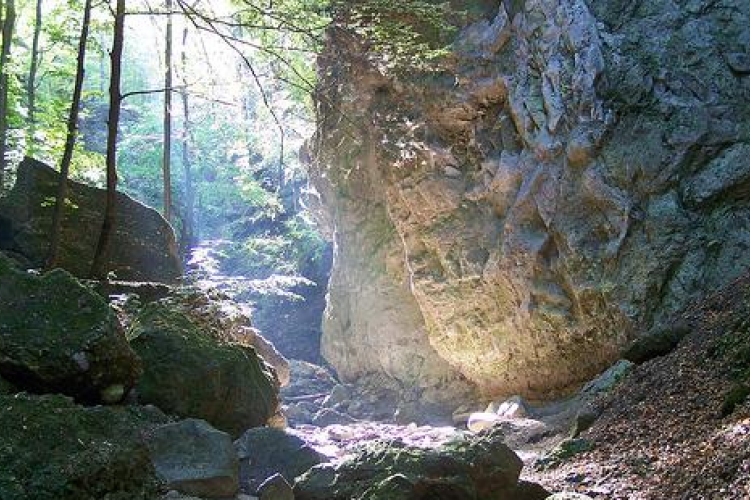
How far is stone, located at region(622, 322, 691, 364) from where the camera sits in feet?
26.6

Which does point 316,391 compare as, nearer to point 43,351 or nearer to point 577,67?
point 577,67

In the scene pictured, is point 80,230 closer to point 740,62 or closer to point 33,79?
point 33,79

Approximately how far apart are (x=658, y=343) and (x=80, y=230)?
837 centimetres

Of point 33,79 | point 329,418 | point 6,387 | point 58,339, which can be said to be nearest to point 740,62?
point 58,339

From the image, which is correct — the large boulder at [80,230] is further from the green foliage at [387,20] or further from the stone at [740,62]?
the stone at [740,62]

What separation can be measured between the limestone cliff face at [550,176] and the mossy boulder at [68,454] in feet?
13.5

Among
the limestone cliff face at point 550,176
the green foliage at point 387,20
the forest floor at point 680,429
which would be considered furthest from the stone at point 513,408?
the green foliage at point 387,20

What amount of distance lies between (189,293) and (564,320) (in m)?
7.18

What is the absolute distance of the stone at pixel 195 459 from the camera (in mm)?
5094

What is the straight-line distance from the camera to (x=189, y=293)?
29.4ft

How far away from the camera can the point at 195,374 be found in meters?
6.95

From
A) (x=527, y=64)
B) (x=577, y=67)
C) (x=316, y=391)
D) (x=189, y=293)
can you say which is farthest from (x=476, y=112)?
(x=316, y=391)

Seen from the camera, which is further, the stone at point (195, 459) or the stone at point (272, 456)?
the stone at point (272, 456)

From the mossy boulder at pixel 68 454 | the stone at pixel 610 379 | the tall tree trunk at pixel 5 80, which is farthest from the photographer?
the tall tree trunk at pixel 5 80
